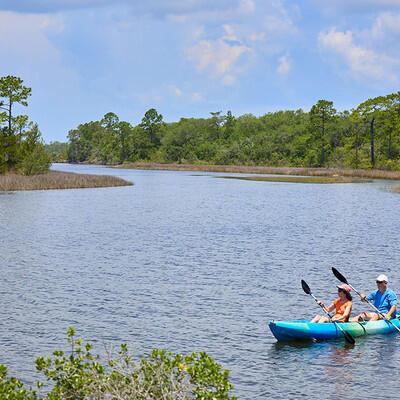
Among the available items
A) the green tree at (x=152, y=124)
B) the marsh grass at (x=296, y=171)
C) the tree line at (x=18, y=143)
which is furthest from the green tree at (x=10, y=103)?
the green tree at (x=152, y=124)

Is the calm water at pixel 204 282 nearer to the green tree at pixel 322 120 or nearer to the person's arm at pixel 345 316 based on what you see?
the person's arm at pixel 345 316

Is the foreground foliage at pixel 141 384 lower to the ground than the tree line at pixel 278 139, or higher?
lower

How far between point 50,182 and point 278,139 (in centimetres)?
8203

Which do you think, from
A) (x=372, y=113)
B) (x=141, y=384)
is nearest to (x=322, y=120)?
(x=372, y=113)

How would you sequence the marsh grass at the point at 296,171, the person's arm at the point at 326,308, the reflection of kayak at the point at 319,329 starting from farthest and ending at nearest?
the marsh grass at the point at 296,171 → the person's arm at the point at 326,308 → the reflection of kayak at the point at 319,329

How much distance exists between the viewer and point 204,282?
24109mm

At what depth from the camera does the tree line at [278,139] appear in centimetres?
11081

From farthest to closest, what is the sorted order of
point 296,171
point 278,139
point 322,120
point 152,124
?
1. point 152,124
2. point 278,139
3. point 322,120
4. point 296,171

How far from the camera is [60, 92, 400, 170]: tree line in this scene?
111 m

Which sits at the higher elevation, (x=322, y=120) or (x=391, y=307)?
(x=322, y=120)

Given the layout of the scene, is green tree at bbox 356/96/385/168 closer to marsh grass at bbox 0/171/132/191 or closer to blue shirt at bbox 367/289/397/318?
marsh grass at bbox 0/171/132/191

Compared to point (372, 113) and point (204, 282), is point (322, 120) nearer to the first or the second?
point (372, 113)

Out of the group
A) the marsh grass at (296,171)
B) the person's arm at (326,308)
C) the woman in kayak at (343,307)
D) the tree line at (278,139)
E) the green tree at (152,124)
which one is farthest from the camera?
the green tree at (152,124)

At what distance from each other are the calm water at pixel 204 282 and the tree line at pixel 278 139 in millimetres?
60689
